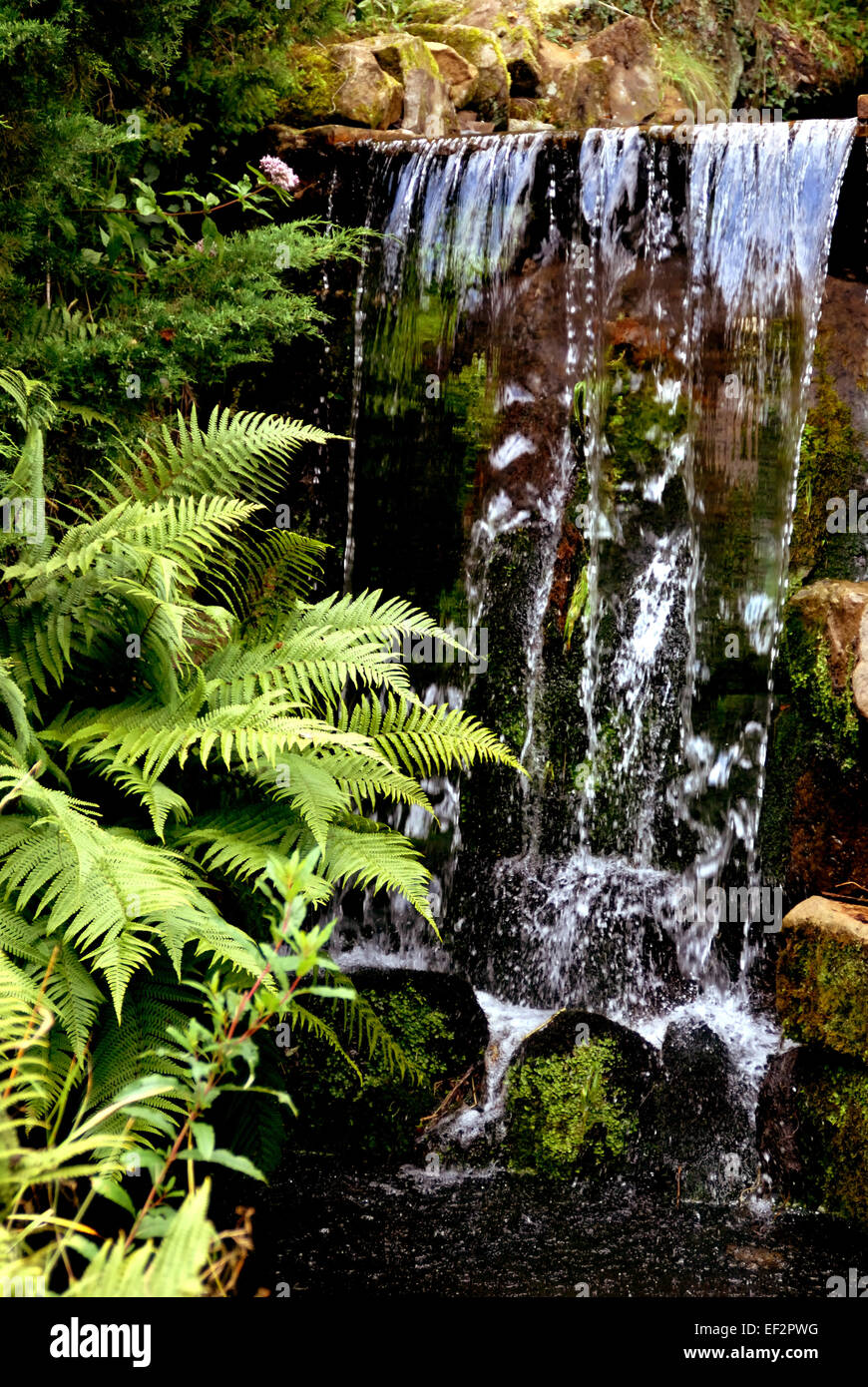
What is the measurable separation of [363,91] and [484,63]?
4.47 feet

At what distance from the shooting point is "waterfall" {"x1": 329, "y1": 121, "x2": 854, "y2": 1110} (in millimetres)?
4926

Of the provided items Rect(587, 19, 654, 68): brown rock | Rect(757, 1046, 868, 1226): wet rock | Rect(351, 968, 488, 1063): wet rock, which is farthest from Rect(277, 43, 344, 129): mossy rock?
Rect(757, 1046, 868, 1226): wet rock

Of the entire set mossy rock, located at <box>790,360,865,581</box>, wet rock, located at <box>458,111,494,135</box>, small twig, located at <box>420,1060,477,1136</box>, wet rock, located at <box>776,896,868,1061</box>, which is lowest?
small twig, located at <box>420,1060,477,1136</box>

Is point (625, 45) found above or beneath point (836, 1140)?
above

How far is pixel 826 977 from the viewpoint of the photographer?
12.7 ft

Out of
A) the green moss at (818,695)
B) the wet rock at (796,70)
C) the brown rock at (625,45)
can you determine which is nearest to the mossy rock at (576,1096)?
the green moss at (818,695)

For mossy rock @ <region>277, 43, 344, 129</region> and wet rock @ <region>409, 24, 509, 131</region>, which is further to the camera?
wet rock @ <region>409, 24, 509, 131</region>

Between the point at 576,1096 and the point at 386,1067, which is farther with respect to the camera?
the point at 386,1067

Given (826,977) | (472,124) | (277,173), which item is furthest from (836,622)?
(472,124)

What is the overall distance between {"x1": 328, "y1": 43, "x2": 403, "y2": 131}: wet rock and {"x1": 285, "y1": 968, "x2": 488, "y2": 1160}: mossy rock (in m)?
4.43

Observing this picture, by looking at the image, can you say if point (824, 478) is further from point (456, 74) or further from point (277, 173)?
point (456, 74)

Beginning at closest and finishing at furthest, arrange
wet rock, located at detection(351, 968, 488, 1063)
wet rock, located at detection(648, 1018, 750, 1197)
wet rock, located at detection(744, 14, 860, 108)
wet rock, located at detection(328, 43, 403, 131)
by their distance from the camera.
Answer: wet rock, located at detection(648, 1018, 750, 1197) → wet rock, located at detection(351, 968, 488, 1063) → wet rock, located at detection(328, 43, 403, 131) → wet rock, located at detection(744, 14, 860, 108)

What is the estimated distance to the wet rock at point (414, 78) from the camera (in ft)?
20.5

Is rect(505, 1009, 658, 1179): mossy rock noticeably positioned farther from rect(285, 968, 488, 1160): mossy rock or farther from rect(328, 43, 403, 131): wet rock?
rect(328, 43, 403, 131): wet rock
